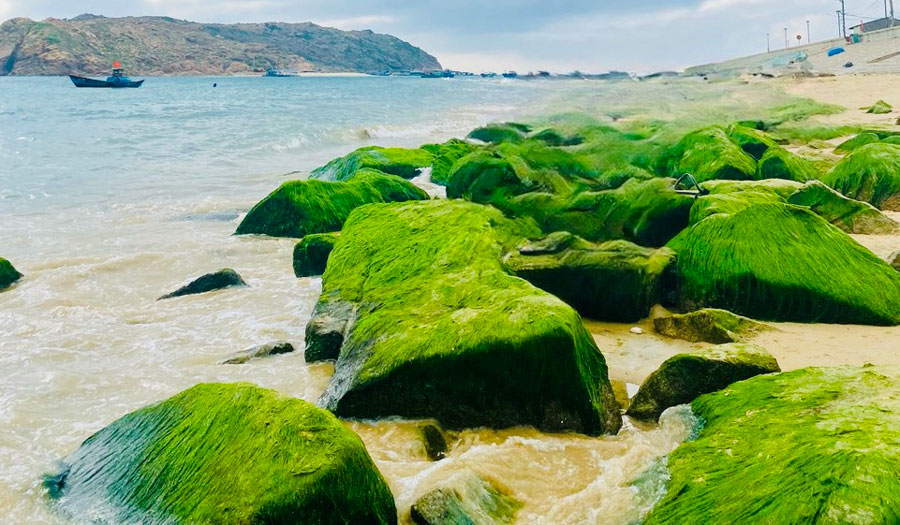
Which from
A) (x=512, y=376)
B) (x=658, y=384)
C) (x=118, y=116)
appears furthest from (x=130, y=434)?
(x=118, y=116)

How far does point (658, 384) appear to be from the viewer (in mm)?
4324

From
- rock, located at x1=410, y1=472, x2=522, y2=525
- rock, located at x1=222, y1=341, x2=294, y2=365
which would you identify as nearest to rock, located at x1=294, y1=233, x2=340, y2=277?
rock, located at x1=222, y1=341, x2=294, y2=365

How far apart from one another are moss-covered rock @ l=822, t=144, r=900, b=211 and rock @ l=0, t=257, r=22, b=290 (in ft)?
35.6

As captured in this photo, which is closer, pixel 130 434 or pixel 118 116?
pixel 130 434

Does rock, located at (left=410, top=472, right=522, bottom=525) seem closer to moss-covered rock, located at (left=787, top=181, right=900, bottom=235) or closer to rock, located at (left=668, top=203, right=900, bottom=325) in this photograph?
rock, located at (left=668, top=203, right=900, bottom=325)

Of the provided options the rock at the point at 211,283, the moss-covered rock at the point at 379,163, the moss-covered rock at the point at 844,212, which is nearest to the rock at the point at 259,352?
the rock at the point at 211,283

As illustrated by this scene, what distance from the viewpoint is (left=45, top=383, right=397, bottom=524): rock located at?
9.88 feet

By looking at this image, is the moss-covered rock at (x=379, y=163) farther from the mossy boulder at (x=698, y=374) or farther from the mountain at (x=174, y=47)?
the mountain at (x=174, y=47)

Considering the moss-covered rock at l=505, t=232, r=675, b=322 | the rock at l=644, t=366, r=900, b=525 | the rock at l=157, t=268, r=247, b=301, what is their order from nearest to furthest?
1. the rock at l=644, t=366, r=900, b=525
2. the moss-covered rock at l=505, t=232, r=675, b=322
3. the rock at l=157, t=268, r=247, b=301

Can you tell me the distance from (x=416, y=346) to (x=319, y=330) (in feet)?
4.45

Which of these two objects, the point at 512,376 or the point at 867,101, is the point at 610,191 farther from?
the point at 867,101

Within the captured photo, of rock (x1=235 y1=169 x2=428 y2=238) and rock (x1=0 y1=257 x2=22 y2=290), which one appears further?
rock (x1=235 y1=169 x2=428 y2=238)

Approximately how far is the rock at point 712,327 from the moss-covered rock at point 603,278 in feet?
1.50

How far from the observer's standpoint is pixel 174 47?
456 ft
